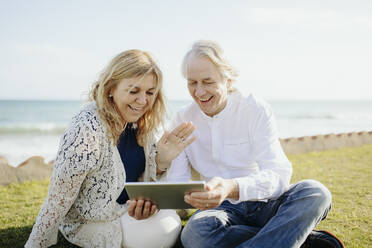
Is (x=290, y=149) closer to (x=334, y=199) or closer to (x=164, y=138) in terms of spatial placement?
(x=334, y=199)

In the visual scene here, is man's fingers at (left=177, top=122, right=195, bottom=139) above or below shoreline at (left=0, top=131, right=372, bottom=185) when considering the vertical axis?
above

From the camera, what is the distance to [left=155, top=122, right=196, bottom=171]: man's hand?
290 cm

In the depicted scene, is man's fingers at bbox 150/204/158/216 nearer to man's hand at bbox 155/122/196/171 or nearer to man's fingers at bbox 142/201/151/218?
man's fingers at bbox 142/201/151/218

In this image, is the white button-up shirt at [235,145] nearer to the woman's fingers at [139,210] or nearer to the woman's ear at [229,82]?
the woman's ear at [229,82]

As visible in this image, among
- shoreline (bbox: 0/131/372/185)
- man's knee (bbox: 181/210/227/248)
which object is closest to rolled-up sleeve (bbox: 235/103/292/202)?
man's knee (bbox: 181/210/227/248)

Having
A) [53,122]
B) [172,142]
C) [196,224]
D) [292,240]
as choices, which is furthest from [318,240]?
[53,122]

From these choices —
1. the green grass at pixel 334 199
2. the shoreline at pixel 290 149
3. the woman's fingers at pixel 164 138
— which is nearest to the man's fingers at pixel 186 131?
the woman's fingers at pixel 164 138

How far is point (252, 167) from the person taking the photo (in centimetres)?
294

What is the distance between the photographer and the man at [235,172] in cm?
222

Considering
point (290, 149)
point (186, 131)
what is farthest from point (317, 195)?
point (290, 149)

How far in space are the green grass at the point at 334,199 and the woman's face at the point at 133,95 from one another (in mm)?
1286

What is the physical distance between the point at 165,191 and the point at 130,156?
0.82 metres

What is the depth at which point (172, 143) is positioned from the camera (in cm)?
300

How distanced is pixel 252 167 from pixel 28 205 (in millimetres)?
2703
